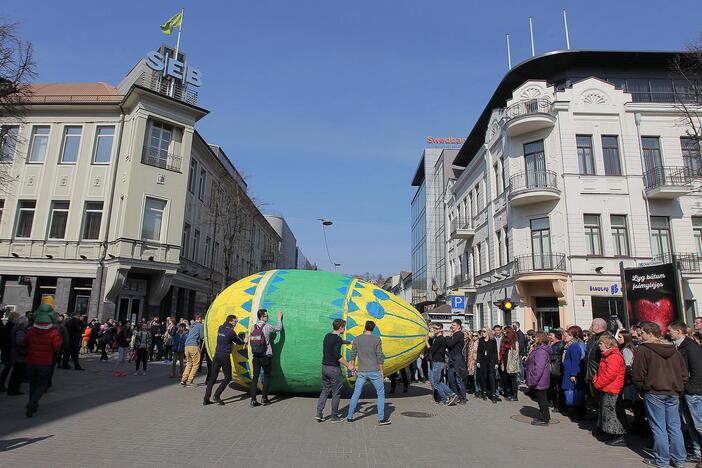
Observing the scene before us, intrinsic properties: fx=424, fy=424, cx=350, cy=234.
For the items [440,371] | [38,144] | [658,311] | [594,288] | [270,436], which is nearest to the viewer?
[270,436]

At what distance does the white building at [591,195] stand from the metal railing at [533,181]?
6 cm

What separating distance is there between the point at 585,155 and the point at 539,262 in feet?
21.2

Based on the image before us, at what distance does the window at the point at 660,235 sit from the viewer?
2258 cm

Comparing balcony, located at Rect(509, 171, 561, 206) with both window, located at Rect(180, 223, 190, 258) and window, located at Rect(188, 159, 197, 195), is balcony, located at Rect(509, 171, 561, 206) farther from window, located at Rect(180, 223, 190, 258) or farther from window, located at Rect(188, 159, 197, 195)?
window, located at Rect(180, 223, 190, 258)

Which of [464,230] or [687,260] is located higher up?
[464,230]

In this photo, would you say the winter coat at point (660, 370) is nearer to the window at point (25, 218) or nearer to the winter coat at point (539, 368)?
the winter coat at point (539, 368)

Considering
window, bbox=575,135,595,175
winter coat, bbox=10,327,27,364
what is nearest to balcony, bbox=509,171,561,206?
window, bbox=575,135,595,175

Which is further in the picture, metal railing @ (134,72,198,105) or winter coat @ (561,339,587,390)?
metal railing @ (134,72,198,105)

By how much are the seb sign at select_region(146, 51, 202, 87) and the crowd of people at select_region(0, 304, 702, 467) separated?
59.8 feet

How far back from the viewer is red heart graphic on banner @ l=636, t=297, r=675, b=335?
506 inches

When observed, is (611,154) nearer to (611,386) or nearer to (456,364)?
(456,364)

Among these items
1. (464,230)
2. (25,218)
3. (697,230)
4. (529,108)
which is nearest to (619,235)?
(697,230)

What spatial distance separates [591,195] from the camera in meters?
22.8

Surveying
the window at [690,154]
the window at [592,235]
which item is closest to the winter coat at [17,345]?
the window at [592,235]
